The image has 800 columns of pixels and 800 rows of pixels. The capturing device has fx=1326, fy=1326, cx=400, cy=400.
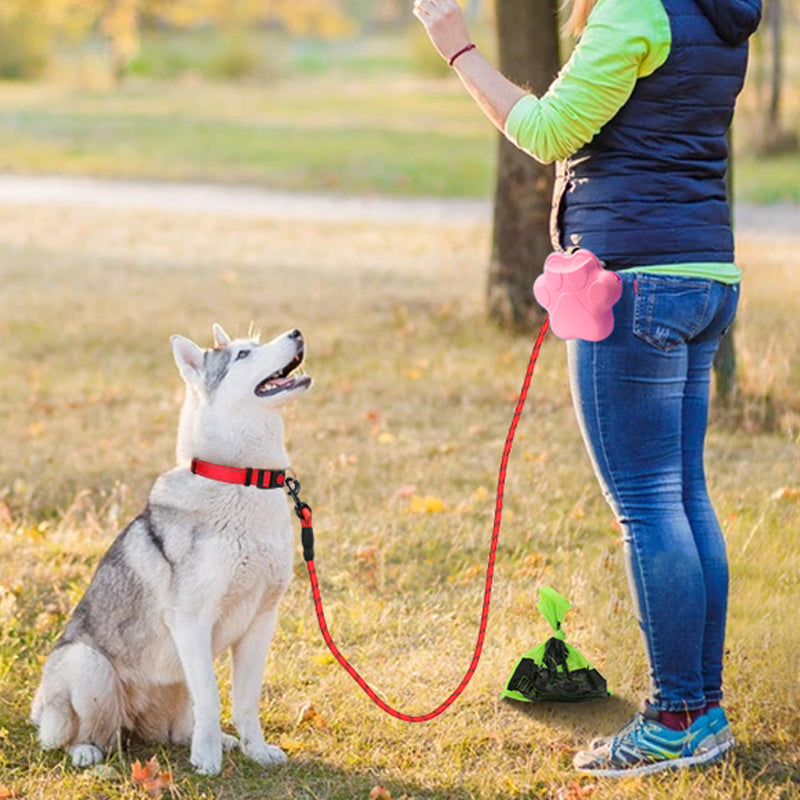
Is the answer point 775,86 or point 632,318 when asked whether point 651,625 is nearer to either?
point 632,318

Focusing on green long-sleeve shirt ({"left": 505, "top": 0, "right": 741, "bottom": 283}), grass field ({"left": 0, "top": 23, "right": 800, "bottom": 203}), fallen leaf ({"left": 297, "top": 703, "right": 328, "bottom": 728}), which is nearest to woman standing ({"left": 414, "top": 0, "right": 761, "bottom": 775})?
green long-sleeve shirt ({"left": 505, "top": 0, "right": 741, "bottom": 283})

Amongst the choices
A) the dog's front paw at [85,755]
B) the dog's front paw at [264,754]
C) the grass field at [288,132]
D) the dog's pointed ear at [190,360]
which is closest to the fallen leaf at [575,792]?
the dog's front paw at [264,754]

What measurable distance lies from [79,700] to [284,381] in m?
1.08

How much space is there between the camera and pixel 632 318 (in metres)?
3.28

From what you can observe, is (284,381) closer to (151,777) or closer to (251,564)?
(251,564)

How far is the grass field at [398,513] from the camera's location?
3787 mm

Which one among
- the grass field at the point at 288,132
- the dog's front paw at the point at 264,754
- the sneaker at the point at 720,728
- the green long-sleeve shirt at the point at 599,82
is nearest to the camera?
the green long-sleeve shirt at the point at 599,82

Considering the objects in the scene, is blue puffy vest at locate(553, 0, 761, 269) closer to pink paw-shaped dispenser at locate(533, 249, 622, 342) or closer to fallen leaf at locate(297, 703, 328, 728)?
pink paw-shaped dispenser at locate(533, 249, 622, 342)

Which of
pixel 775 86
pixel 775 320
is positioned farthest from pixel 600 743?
pixel 775 86

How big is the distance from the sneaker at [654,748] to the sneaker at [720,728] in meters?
0.01

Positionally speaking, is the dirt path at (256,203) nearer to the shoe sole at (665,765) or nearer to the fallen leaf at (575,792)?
the shoe sole at (665,765)

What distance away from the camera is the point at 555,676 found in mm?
4090

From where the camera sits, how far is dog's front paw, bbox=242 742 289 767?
148 inches

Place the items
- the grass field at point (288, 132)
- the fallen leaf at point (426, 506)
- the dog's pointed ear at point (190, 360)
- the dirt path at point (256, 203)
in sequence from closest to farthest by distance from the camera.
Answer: the dog's pointed ear at point (190, 360)
the fallen leaf at point (426, 506)
the dirt path at point (256, 203)
the grass field at point (288, 132)
